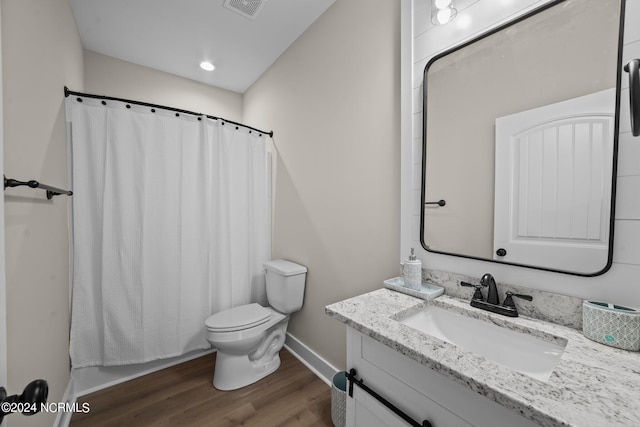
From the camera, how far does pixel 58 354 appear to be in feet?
4.48

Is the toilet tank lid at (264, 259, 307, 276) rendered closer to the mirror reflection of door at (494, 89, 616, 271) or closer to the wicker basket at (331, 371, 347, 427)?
the wicker basket at (331, 371, 347, 427)

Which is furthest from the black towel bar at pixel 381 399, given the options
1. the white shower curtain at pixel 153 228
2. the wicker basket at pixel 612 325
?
the white shower curtain at pixel 153 228

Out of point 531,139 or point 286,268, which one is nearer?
point 531,139

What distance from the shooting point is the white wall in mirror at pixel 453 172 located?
2.40 feet

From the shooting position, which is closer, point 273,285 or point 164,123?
point 164,123

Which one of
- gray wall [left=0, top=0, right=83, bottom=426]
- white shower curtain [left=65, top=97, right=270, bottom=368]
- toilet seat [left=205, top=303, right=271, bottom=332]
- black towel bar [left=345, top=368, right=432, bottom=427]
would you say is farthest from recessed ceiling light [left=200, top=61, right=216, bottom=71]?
black towel bar [left=345, top=368, right=432, bottom=427]

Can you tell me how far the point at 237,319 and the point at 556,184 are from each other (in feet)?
6.05

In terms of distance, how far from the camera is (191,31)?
76.9 inches

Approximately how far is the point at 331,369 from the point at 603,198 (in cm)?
168

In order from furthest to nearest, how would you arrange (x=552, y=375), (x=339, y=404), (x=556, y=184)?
1. (x=339, y=404)
2. (x=556, y=184)
3. (x=552, y=375)

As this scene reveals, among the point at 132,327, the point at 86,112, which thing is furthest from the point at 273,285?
the point at 86,112

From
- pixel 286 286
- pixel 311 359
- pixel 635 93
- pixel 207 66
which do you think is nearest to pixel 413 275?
pixel 635 93

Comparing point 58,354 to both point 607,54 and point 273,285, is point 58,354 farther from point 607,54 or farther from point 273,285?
point 607,54

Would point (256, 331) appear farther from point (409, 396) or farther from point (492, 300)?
point (492, 300)
